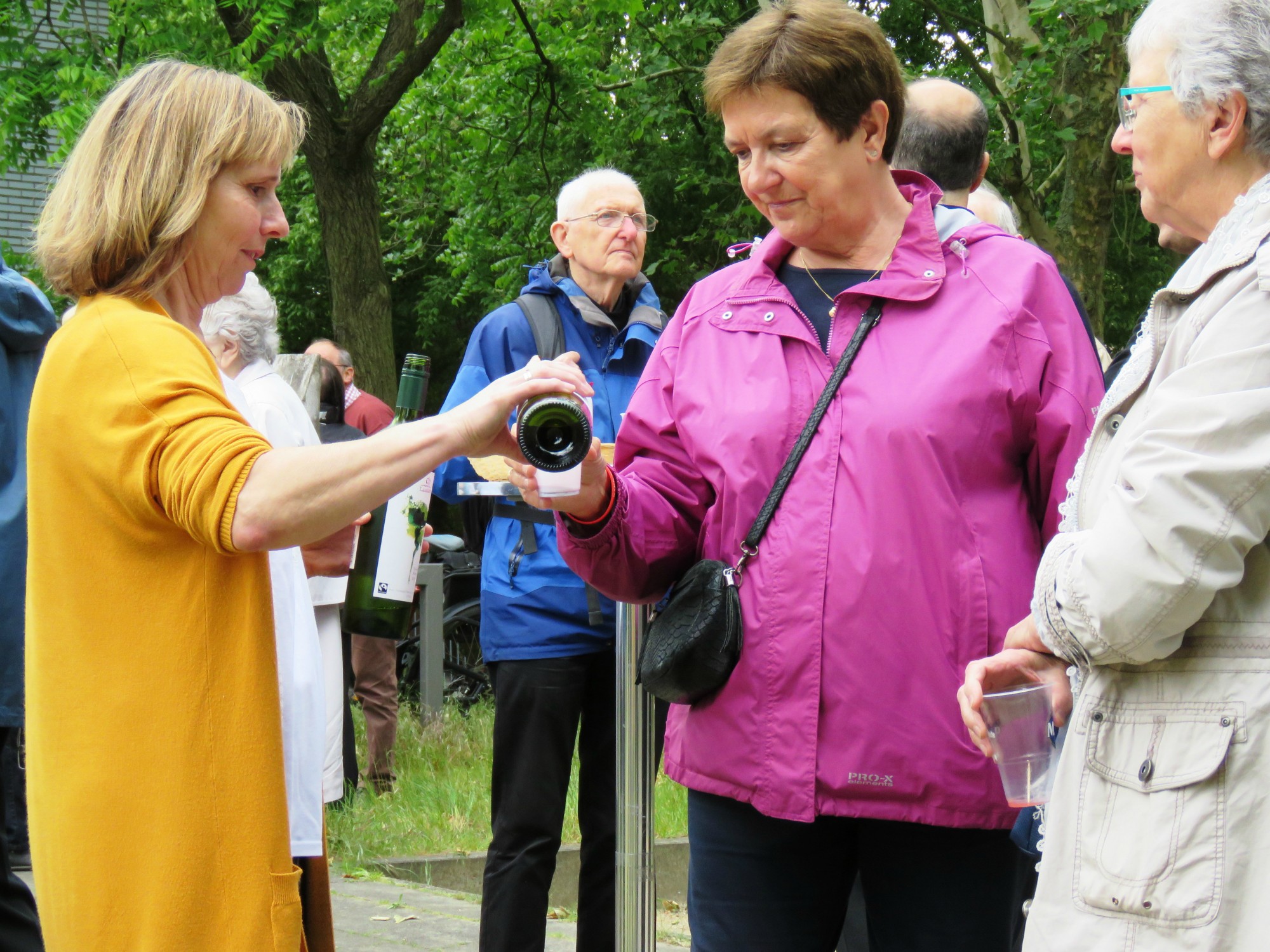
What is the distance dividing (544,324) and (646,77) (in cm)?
923

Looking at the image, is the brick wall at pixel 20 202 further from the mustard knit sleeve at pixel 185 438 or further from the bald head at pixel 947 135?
the mustard knit sleeve at pixel 185 438

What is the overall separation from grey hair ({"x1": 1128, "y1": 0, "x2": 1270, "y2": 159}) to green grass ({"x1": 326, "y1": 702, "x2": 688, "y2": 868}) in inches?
157

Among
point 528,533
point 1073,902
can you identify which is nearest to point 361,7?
point 528,533

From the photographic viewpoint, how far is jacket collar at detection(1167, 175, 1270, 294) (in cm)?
176

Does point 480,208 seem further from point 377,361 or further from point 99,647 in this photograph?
point 99,647

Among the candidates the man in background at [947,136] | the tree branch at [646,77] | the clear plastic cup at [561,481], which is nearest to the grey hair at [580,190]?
the man in background at [947,136]

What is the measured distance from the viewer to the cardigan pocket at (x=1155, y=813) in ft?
5.57

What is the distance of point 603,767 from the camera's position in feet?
13.6

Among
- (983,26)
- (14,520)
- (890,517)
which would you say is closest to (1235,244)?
(890,517)

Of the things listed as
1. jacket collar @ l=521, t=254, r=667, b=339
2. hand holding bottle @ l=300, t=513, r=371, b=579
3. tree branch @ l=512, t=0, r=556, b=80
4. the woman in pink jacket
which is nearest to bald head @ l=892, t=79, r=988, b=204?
Answer: jacket collar @ l=521, t=254, r=667, b=339

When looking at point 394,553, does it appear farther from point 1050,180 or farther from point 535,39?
point 535,39

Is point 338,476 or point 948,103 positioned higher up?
point 948,103

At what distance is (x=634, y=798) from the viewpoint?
121 inches

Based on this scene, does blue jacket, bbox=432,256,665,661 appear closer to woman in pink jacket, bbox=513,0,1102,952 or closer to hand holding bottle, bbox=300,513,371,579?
hand holding bottle, bbox=300,513,371,579
